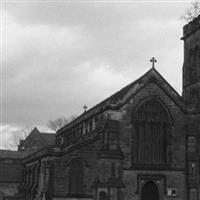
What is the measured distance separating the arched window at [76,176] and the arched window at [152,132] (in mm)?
4899

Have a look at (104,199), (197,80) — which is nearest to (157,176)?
(104,199)

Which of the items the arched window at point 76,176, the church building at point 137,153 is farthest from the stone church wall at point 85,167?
the arched window at point 76,176

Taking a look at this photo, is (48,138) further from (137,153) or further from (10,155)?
(137,153)

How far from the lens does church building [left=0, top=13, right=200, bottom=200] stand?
32.2 m

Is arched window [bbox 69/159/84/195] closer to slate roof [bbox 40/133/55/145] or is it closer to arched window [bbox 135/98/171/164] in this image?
arched window [bbox 135/98/171/164]

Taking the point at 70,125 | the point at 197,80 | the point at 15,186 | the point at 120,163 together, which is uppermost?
the point at 197,80

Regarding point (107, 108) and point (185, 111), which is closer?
point (107, 108)

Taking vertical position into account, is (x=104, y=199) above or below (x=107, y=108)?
below

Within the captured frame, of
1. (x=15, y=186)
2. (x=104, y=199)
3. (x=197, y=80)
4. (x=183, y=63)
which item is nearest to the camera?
(x=104, y=199)

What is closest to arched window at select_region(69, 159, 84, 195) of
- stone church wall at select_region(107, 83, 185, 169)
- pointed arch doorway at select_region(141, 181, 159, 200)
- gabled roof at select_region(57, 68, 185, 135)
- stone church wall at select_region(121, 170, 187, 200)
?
stone church wall at select_region(121, 170, 187, 200)

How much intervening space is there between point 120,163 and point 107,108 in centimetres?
447

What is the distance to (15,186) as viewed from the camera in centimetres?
5553

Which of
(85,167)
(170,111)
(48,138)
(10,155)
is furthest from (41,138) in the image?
(170,111)

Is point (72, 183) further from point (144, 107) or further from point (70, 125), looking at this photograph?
point (70, 125)
